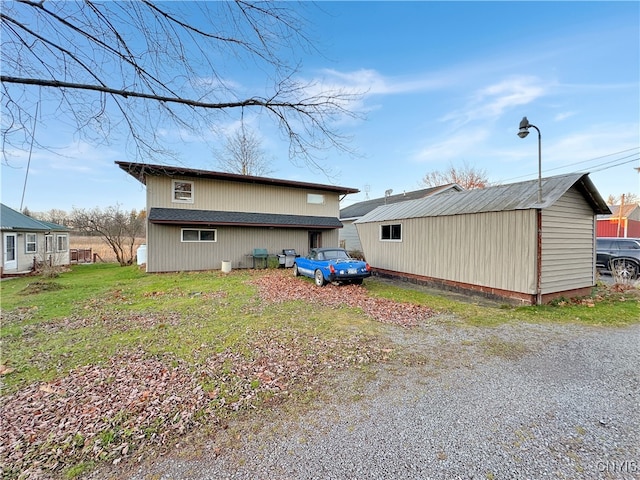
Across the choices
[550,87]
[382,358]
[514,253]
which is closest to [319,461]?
[382,358]

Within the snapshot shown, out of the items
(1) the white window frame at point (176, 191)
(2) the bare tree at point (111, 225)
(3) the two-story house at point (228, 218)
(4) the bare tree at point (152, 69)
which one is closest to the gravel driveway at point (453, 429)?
(4) the bare tree at point (152, 69)

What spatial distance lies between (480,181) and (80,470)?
37.0 meters

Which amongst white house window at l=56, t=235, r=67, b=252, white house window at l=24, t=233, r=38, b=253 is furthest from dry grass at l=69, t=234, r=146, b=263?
white house window at l=24, t=233, r=38, b=253

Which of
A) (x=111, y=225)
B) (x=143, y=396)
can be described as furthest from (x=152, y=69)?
(x=111, y=225)

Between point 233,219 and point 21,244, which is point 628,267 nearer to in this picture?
point 233,219

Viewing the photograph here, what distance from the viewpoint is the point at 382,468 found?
2100 millimetres

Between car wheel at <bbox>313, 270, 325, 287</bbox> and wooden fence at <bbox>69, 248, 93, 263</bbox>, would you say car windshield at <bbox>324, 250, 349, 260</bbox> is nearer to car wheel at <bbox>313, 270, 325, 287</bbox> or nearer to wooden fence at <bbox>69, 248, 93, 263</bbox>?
car wheel at <bbox>313, 270, 325, 287</bbox>

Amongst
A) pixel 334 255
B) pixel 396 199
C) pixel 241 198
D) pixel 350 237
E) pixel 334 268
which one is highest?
pixel 396 199

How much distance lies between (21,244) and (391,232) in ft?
64.8

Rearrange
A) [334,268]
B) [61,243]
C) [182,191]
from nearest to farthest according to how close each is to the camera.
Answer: [334,268], [182,191], [61,243]

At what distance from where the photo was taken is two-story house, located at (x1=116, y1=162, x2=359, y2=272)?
44.6 feet

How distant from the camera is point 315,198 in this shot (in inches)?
702

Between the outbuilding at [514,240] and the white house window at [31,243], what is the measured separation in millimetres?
20757

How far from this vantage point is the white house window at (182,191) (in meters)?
14.1
